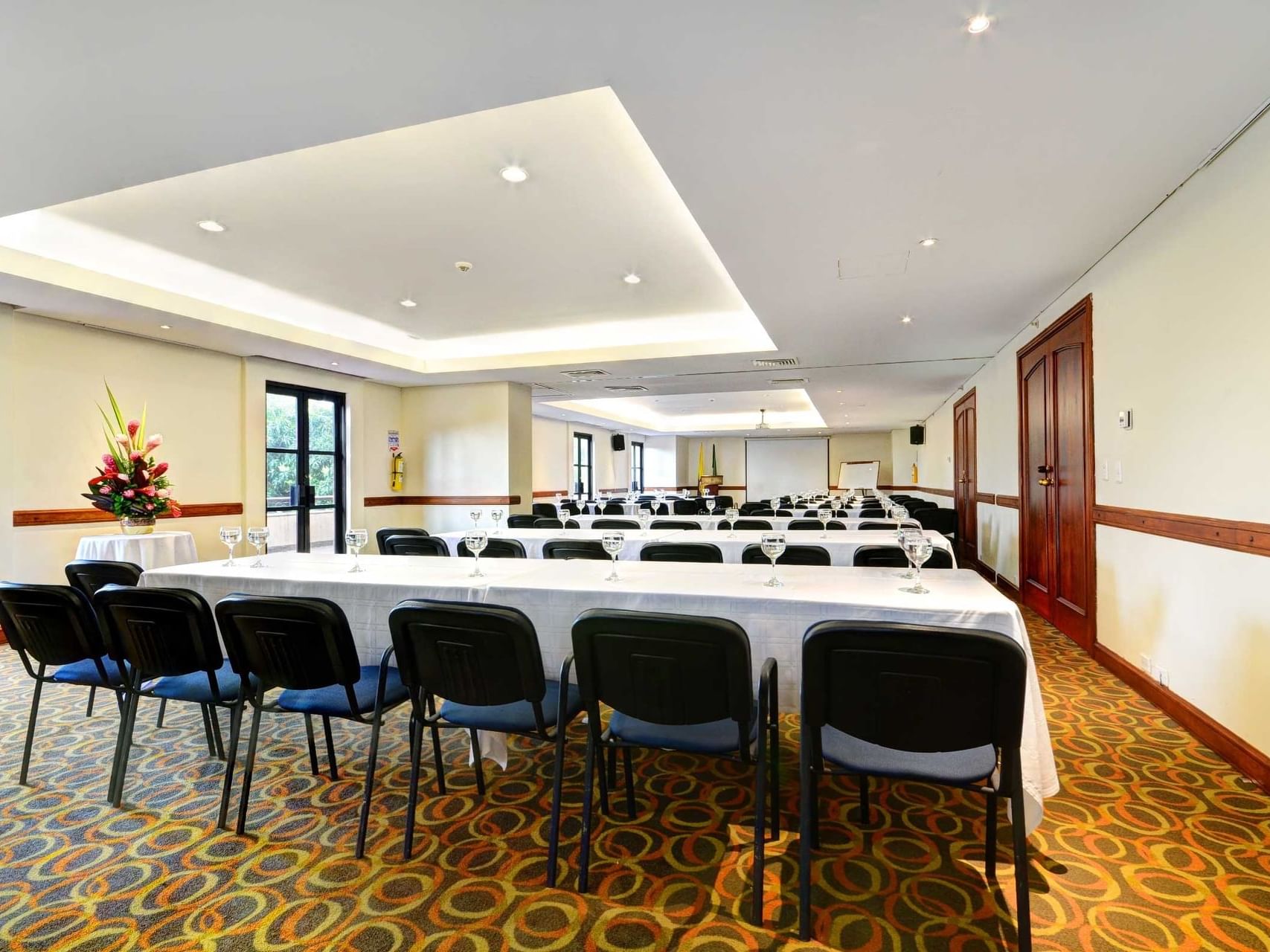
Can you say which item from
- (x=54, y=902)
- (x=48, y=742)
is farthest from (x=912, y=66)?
(x=48, y=742)

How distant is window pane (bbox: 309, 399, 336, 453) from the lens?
26.5 ft

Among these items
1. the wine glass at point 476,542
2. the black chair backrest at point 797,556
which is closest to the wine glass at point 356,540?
the wine glass at point 476,542

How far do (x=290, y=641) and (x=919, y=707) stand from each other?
198 cm

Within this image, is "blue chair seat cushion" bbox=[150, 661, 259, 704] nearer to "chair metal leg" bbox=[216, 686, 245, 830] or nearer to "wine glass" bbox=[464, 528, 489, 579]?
"chair metal leg" bbox=[216, 686, 245, 830]

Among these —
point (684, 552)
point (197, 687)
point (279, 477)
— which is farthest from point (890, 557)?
point (279, 477)

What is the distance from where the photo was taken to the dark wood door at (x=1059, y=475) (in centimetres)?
429

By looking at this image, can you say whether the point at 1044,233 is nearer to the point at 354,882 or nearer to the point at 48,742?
the point at 354,882

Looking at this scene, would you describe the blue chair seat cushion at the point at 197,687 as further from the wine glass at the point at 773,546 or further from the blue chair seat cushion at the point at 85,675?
the wine glass at the point at 773,546

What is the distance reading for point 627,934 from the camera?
67.9 inches

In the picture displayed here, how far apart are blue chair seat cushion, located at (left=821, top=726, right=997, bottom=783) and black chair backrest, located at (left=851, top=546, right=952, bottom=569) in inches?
77.6

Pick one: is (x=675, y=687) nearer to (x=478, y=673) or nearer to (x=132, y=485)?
(x=478, y=673)

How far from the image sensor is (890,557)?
377cm

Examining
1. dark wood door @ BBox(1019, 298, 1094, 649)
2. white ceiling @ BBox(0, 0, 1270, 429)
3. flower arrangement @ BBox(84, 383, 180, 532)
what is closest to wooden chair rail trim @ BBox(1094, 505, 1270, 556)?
dark wood door @ BBox(1019, 298, 1094, 649)

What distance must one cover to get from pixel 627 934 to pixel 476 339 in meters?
7.08
